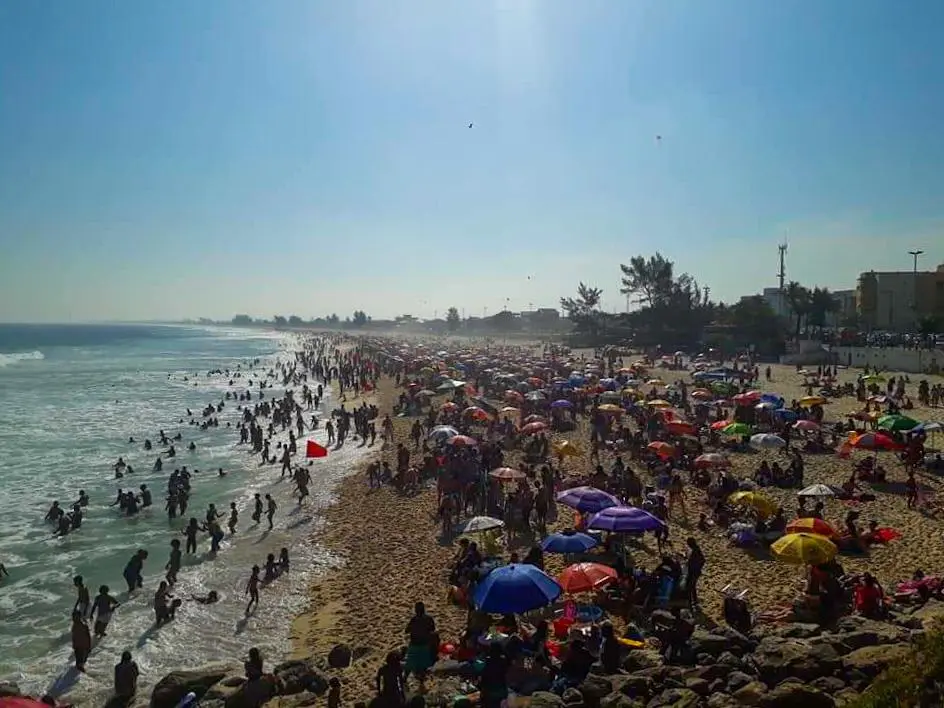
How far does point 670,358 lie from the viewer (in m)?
48.2

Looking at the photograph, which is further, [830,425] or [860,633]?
[830,425]

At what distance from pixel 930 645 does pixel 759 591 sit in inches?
192

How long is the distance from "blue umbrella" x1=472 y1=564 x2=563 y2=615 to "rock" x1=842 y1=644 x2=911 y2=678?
3112mm

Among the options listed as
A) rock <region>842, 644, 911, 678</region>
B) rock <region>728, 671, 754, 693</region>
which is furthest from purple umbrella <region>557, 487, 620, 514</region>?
rock <region>842, 644, 911, 678</region>

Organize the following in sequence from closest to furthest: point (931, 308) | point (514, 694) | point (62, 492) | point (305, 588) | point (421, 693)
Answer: point (514, 694), point (421, 693), point (305, 588), point (62, 492), point (931, 308)

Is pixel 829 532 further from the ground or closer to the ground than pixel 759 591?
further from the ground

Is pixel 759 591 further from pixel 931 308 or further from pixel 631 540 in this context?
pixel 931 308

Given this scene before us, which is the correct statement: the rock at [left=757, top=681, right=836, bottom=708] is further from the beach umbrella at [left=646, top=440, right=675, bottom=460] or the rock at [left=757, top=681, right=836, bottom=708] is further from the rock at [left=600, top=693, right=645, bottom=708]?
the beach umbrella at [left=646, top=440, right=675, bottom=460]

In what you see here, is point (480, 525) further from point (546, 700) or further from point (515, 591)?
point (546, 700)

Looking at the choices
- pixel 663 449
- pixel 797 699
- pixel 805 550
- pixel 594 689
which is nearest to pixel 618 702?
pixel 594 689

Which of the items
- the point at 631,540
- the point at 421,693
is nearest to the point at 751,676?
the point at 421,693

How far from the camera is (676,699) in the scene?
6461 millimetres

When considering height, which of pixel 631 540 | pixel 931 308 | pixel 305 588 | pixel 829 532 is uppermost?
pixel 931 308

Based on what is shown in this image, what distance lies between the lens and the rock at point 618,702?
21.3 ft
